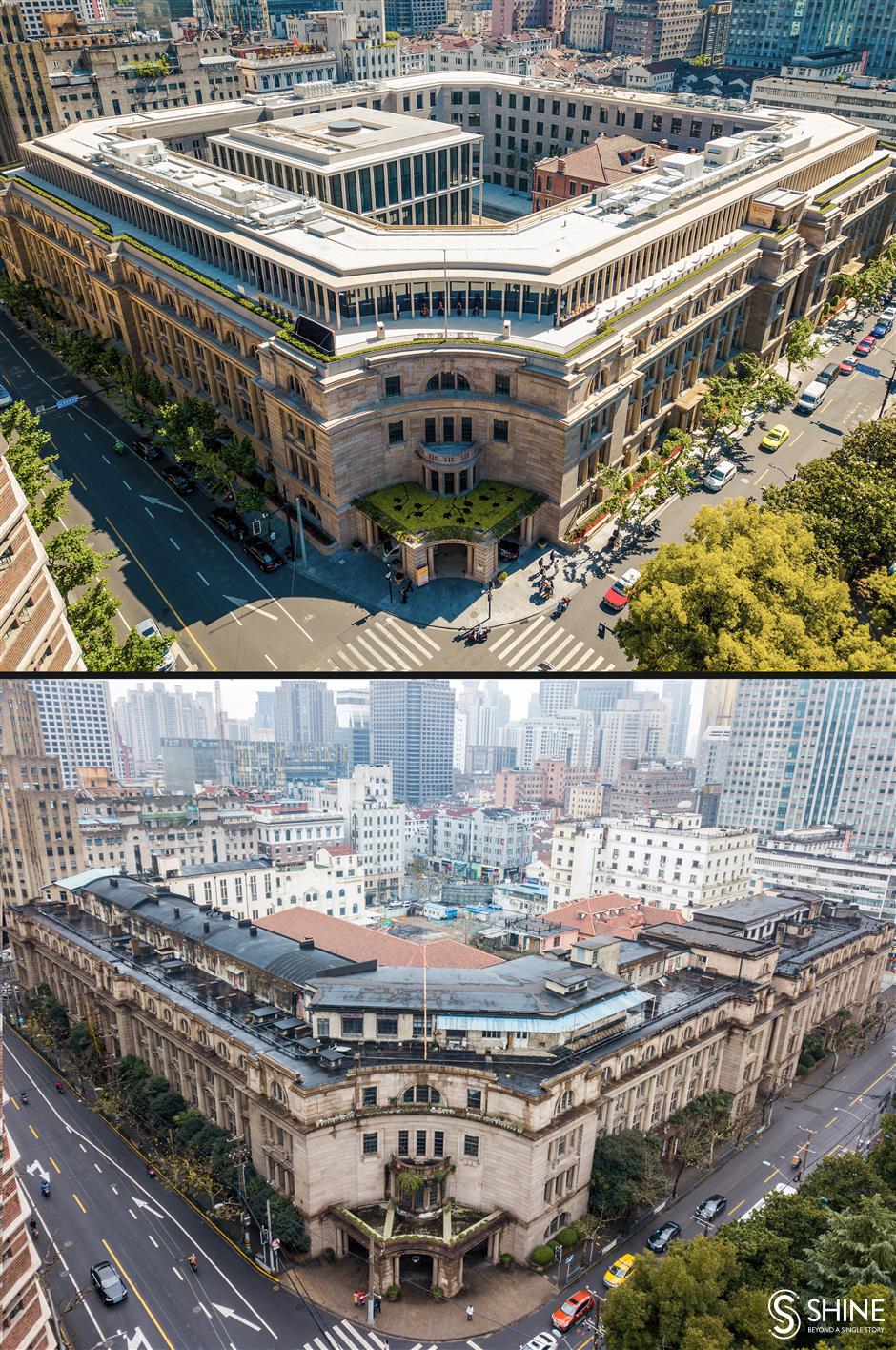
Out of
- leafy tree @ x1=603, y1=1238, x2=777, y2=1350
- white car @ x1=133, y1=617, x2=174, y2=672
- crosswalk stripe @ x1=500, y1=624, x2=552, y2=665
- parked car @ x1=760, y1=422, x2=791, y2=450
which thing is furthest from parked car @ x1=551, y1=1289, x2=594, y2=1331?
parked car @ x1=760, y1=422, x2=791, y2=450

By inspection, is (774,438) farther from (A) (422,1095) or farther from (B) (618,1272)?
(B) (618,1272)

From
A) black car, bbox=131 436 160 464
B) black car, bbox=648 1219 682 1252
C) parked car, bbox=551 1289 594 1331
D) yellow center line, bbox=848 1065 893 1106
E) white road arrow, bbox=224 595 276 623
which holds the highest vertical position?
black car, bbox=131 436 160 464

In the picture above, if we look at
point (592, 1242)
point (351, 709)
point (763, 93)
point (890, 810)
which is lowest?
point (890, 810)

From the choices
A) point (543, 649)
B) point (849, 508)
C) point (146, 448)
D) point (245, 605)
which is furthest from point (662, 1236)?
point (146, 448)

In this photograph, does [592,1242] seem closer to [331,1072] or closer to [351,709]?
[331,1072]

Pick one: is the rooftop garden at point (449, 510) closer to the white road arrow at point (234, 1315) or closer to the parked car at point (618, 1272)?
→ the parked car at point (618, 1272)

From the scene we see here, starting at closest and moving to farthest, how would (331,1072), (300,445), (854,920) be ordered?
(331,1072), (300,445), (854,920)

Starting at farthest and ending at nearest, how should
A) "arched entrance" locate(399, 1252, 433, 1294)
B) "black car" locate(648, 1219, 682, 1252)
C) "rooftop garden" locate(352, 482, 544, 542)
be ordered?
1. "rooftop garden" locate(352, 482, 544, 542)
2. "black car" locate(648, 1219, 682, 1252)
3. "arched entrance" locate(399, 1252, 433, 1294)

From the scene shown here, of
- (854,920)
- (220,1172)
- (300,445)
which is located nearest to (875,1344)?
(220,1172)

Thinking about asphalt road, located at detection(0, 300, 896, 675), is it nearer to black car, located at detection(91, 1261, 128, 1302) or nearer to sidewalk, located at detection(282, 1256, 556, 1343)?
sidewalk, located at detection(282, 1256, 556, 1343)
